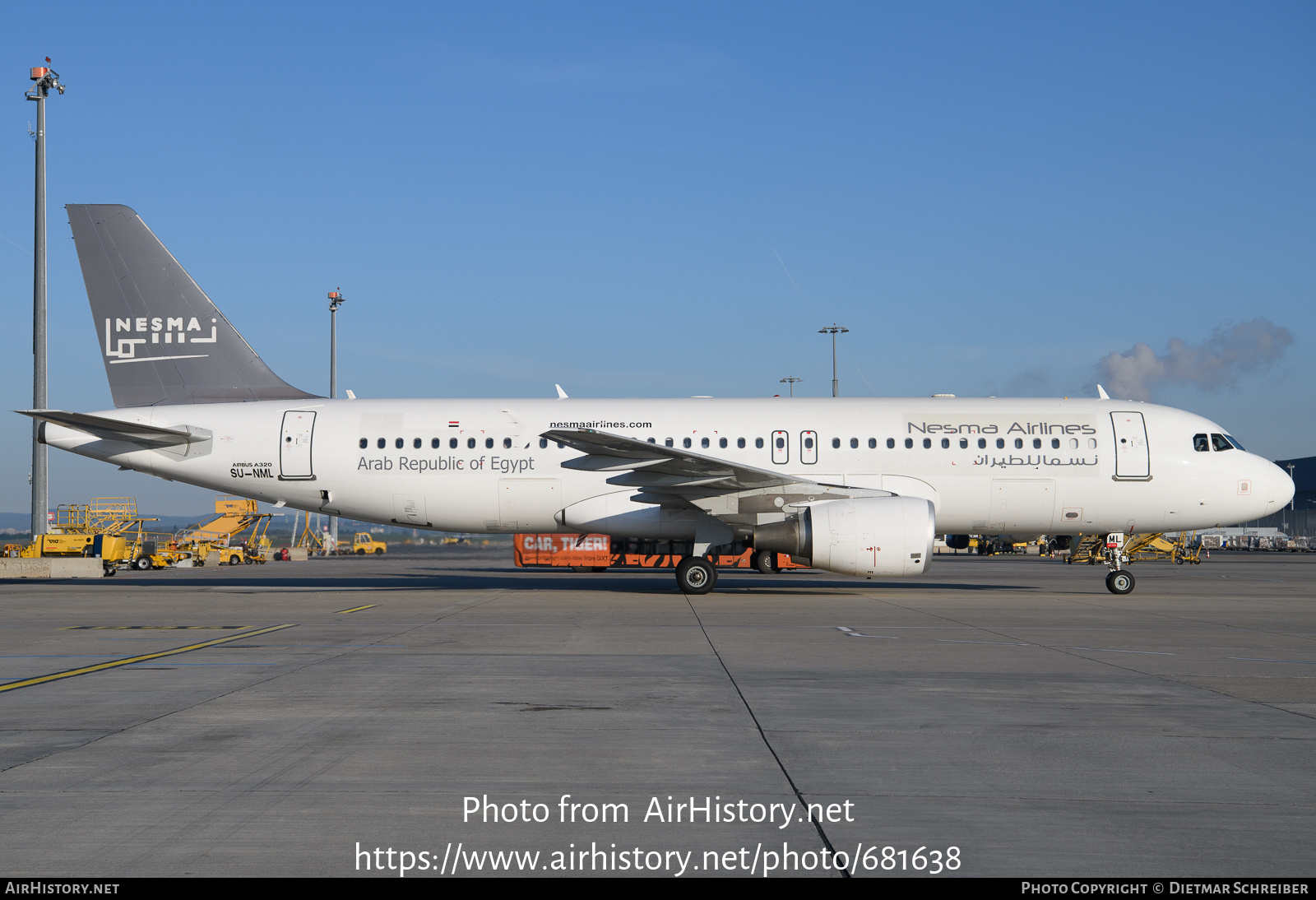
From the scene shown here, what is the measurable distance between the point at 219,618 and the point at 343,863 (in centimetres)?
1218

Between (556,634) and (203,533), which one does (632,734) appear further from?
(203,533)

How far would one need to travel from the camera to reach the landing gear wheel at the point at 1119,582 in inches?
834

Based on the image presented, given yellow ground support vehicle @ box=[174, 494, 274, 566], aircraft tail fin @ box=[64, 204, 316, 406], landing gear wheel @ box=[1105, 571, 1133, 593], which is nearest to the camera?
landing gear wheel @ box=[1105, 571, 1133, 593]

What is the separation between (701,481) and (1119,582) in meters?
9.47

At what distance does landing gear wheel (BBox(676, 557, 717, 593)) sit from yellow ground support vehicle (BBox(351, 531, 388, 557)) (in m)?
58.7

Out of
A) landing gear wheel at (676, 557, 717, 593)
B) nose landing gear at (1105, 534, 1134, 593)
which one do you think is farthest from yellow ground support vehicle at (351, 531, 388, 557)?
nose landing gear at (1105, 534, 1134, 593)

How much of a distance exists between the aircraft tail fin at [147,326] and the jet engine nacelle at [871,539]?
11764 mm

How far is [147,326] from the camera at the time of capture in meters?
22.1

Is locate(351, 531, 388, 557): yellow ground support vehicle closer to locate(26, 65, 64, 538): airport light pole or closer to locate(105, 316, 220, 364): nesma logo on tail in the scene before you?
locate(26, 65, 64, 538): airport light pole

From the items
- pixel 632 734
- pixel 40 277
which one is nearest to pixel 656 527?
pixel 632 734

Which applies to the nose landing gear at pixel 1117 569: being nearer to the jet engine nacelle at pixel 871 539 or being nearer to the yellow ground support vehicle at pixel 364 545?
the jet engine nacelle at pixel 871 539

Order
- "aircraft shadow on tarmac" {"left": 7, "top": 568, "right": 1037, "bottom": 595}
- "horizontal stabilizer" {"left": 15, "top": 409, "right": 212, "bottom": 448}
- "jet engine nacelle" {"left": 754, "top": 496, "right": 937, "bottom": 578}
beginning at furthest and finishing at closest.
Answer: "aircraft shadow on tarmac" {"left": 7, "top": 568, "right": 1037, "bottom": 595} < "horizontal stabilizer" {"left": 15, "top": 409, "right": 212, "bottom": 448} < "jet engine nacelle" {"left": 754, "top": 496, "right": 937, "bottom": 578}

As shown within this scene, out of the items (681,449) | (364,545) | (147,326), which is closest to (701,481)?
(681,449)

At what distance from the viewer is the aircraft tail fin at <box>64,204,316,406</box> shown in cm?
2198
